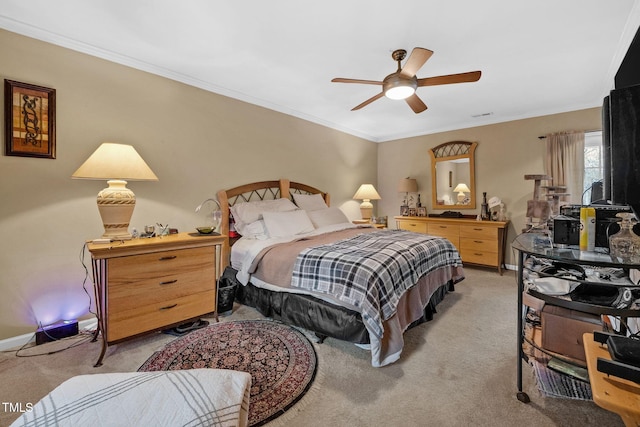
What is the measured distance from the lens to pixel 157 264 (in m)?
2.22

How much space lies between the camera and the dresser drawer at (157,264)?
202cm

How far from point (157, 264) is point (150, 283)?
15 centimetres

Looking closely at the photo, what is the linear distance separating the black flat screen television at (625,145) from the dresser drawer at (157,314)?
2759 mm

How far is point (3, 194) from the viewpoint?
2.12 m

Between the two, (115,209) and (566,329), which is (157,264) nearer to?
(115,209)

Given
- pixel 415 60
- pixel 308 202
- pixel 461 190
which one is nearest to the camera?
pixel 415 60

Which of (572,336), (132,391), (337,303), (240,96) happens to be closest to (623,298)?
(572,336)

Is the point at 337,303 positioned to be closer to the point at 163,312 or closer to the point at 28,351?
the point at 163,312

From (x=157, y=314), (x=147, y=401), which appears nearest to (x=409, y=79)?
(x=147, y=401)

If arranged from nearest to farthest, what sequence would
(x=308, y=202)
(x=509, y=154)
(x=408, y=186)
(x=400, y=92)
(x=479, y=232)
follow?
(x=400, y=92) → (x=308, y=202) → (x=479, y=232) → (x=509, y=154) → (x=408, y=186)

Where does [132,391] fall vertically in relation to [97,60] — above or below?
below

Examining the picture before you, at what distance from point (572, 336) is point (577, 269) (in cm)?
54

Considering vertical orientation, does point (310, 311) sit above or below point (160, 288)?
below

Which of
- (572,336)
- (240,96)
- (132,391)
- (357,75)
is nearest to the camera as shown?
(132,391)
